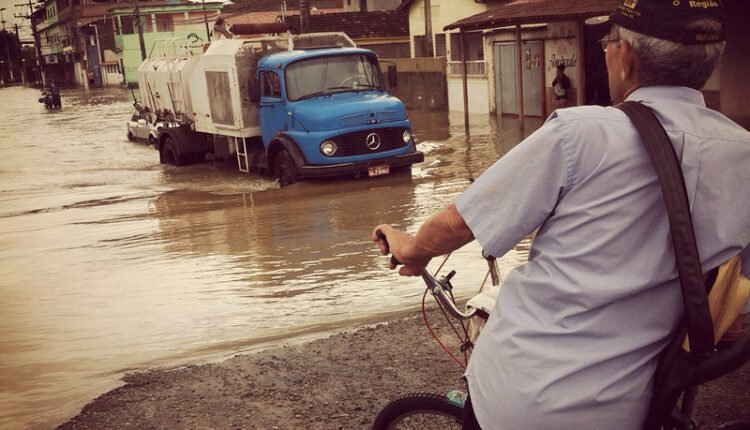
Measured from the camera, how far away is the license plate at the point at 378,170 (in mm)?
14375

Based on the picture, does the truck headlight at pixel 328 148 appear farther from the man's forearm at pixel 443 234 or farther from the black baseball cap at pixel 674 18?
the black baseball cap at pixel 674 18

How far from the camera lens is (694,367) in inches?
73.1

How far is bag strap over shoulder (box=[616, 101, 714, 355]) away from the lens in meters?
1.76

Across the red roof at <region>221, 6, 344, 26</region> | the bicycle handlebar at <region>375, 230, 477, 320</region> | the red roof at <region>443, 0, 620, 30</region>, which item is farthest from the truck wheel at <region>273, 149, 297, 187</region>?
the red roof at <region>221, 6, 344, 26</region>

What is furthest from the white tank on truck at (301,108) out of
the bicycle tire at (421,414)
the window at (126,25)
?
the window at (126,25)

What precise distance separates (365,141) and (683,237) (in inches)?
501

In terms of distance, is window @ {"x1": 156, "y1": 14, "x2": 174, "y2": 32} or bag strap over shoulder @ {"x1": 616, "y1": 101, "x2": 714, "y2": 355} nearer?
bag strap over shoulder @ {"x1": 616, "y1": 101, "x2": 714, "y2": 355}

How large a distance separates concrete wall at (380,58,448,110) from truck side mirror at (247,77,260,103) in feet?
51.2

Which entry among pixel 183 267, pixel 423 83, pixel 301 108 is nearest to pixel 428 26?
pixel 423 83

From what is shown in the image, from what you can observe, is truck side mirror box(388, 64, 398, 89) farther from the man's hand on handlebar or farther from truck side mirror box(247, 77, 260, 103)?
the man's hand on handlebar

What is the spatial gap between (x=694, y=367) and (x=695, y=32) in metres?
0.76

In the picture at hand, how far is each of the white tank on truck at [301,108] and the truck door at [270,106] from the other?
0.02 meters

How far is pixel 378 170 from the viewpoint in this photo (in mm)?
14422

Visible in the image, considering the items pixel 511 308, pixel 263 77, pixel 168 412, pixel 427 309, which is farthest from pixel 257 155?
pixel 511 308
